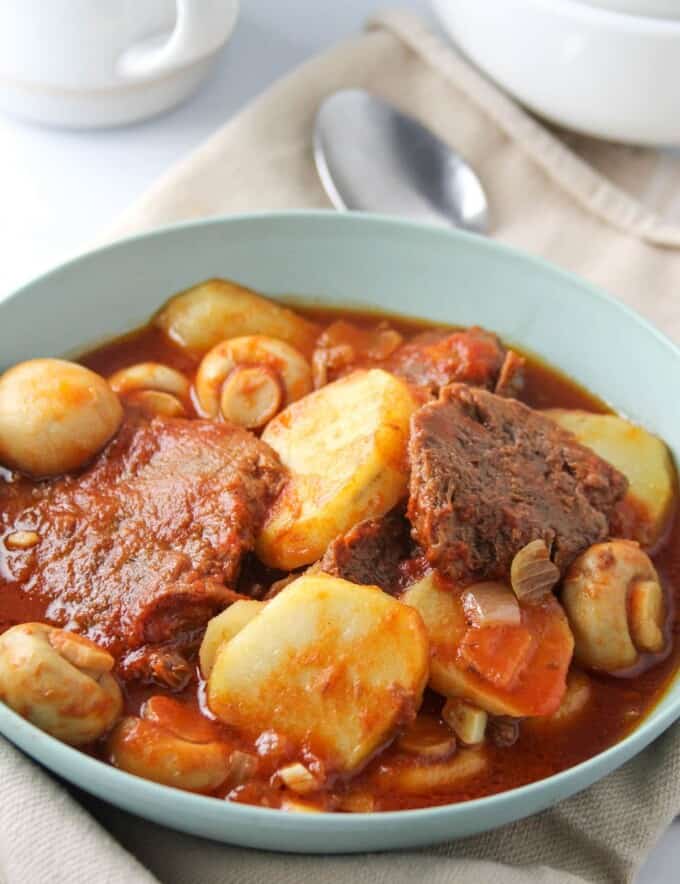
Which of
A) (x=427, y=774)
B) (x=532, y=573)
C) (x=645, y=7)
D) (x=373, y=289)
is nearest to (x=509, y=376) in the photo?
(x=373, y=289)

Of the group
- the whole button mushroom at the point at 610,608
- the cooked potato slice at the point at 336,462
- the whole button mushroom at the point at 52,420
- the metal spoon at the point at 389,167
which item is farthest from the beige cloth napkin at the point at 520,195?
the whole button mushroom at the point at 52,420

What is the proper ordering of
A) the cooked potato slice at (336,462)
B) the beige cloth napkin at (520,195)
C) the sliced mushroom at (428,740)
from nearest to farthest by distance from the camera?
the sliced mushroom at (428,740) < the beige cloth napkin at (520,195) < the cooked potato slice at (336,462)

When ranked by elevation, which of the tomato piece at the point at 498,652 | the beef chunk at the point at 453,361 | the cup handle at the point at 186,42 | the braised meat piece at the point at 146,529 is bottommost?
the tomato piece at the point at 498,652

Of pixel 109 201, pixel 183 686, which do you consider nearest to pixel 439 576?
pixel 183 686

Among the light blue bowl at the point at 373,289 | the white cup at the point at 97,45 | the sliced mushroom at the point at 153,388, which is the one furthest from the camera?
the white cup at the point at 97,45

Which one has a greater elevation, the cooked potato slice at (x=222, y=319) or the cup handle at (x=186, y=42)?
the cup handle at (x=186, y=42)

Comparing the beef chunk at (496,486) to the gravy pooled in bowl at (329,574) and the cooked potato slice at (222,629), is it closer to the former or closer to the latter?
the gravy pooled in bowl at (329,574)

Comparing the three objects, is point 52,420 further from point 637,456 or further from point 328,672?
point 637,456
